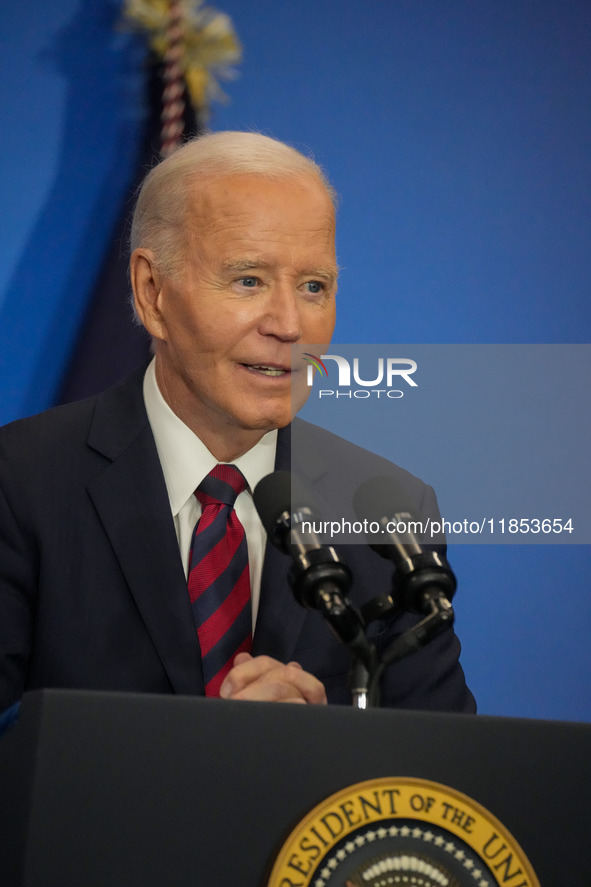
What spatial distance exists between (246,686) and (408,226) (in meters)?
1.49

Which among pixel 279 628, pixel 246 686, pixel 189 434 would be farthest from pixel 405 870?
pixel 189 434

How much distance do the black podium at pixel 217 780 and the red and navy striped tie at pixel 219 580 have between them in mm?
684

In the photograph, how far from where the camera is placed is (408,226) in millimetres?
2309

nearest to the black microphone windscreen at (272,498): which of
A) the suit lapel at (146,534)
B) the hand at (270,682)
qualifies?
the hand at (270,682)

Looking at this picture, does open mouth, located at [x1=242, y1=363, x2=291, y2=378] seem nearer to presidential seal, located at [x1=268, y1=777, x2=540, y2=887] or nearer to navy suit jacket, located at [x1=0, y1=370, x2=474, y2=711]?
navy suit jacket, located at [x1=0, y1=370, x2=474, y2=711]

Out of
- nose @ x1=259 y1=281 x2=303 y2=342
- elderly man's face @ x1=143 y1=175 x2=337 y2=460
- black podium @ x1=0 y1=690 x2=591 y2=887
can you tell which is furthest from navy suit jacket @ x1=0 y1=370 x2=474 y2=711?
black podium @ x1=0 y1=690 x2=591 y2=887

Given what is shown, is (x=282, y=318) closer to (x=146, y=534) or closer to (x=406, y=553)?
(x=146, y=534)

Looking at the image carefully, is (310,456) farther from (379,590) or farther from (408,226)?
(408,226)

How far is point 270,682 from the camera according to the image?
3.56 ft

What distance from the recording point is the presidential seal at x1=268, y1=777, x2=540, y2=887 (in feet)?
2.41

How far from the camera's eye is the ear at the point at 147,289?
1730 millimetres

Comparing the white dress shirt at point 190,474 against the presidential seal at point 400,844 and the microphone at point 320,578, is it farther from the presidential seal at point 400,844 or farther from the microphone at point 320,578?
the presidential seal at point 400,844

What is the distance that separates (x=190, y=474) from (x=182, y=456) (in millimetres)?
38

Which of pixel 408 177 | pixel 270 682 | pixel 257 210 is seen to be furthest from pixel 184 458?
pixel 408 177
